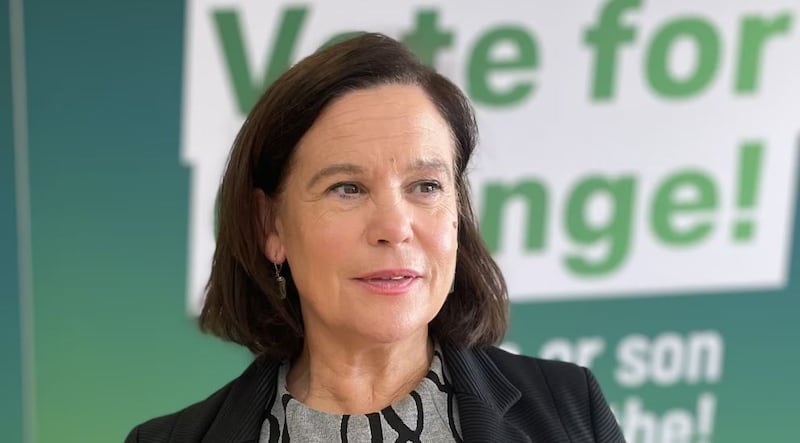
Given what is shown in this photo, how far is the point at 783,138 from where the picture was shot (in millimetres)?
3051

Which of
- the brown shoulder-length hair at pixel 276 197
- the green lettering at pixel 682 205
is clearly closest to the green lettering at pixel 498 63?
the green lettering at pixel 682 205

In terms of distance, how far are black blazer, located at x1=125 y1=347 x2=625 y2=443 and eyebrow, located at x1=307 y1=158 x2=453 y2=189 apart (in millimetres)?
328

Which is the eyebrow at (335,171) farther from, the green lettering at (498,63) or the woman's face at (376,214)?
the green lettering at (498,63)

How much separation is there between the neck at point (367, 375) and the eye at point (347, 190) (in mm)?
253

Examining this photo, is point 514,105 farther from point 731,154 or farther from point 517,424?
point 517,424

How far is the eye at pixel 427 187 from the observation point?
4.83ft

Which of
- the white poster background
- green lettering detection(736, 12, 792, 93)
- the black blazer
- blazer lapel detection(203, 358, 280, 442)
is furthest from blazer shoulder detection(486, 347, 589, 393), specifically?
green lettering detection(736, 12, 792, 93)

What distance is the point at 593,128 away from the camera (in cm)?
301

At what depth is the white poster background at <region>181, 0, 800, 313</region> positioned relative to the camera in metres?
2.90

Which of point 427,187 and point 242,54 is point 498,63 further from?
point 427,187

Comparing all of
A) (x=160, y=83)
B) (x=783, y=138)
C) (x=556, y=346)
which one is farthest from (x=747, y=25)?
(x=160, y=83)

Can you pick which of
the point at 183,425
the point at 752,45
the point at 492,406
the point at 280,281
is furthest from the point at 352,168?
the point at 752,45

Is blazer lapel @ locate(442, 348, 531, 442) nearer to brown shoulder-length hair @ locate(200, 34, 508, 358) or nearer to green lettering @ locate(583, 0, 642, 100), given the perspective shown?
brown shoulder-length hair @ locate(200, 34, 508, 358)

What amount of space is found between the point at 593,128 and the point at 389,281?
1733 millimetres
